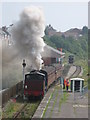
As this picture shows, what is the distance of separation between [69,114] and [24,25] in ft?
43.9

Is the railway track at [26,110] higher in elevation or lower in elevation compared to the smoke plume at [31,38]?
lower

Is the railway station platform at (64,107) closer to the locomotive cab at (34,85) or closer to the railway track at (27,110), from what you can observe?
the railway track at (27,110)

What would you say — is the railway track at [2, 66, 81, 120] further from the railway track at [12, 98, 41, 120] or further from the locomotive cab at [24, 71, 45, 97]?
the locomotive cab at [24, 71, 45, 97]

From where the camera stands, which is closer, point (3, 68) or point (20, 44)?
point (20, 44)

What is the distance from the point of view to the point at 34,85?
23.4m

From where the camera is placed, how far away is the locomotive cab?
76.2 feet

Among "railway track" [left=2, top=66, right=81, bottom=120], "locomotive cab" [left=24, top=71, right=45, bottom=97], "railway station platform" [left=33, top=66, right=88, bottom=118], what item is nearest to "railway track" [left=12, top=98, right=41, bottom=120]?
"railway track" [left=2, top=66, right=81, bottom=120]

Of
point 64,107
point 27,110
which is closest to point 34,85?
point 27,110

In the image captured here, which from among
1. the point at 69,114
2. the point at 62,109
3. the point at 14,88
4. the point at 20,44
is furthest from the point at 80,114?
the point at 20,44

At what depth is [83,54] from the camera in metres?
108

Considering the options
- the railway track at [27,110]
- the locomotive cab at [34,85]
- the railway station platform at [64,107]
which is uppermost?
the locomotive cab at [34,85]

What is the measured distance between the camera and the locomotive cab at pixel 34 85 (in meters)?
23.2

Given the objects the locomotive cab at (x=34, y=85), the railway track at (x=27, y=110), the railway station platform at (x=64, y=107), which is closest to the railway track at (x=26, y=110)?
the railway track at (x=27, y=110)

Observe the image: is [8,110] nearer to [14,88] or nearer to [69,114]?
[69,114]
